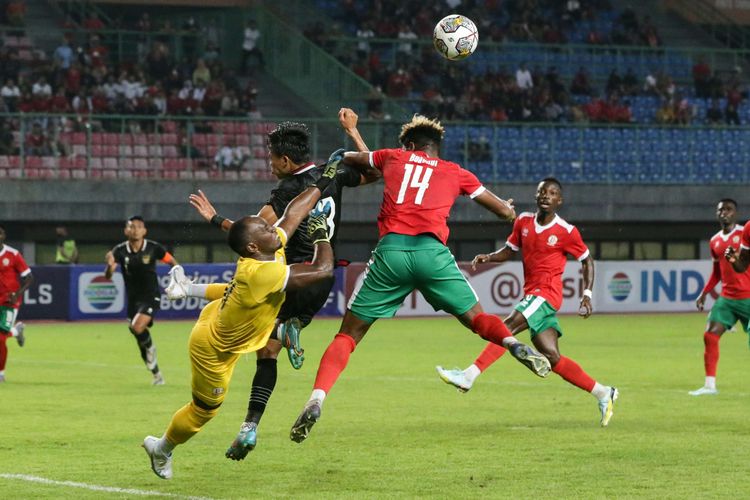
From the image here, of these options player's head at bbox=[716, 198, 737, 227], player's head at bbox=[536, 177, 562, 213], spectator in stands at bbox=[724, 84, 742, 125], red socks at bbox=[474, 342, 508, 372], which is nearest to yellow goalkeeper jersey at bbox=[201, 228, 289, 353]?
red socks at bbox=[474, 342, 508, 372]

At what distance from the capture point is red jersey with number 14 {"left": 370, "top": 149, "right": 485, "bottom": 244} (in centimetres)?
1030

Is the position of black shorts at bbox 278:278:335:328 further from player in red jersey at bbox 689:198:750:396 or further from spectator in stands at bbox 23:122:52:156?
spectator in stands at bbox 23:122:52:156

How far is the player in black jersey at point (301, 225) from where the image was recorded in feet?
33.3

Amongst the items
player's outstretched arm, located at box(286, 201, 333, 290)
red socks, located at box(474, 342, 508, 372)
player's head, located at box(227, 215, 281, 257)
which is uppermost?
player's head, located at box(227, 215, 281, 257)

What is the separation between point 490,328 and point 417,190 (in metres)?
1.13

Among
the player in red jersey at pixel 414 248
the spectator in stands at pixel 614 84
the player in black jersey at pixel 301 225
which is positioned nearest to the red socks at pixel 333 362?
the player in red jersey at pixel 414 248

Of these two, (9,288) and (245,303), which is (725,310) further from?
(245,303)

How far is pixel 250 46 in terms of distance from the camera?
39875 mm

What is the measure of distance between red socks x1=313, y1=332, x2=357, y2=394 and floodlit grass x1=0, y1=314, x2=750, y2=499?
0.68m

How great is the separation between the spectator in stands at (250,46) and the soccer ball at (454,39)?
90.8 feet

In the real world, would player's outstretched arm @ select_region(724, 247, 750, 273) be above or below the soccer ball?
below

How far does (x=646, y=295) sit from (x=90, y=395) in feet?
73.4

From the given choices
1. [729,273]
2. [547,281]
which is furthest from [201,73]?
[547,281]

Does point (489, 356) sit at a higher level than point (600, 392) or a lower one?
higher
